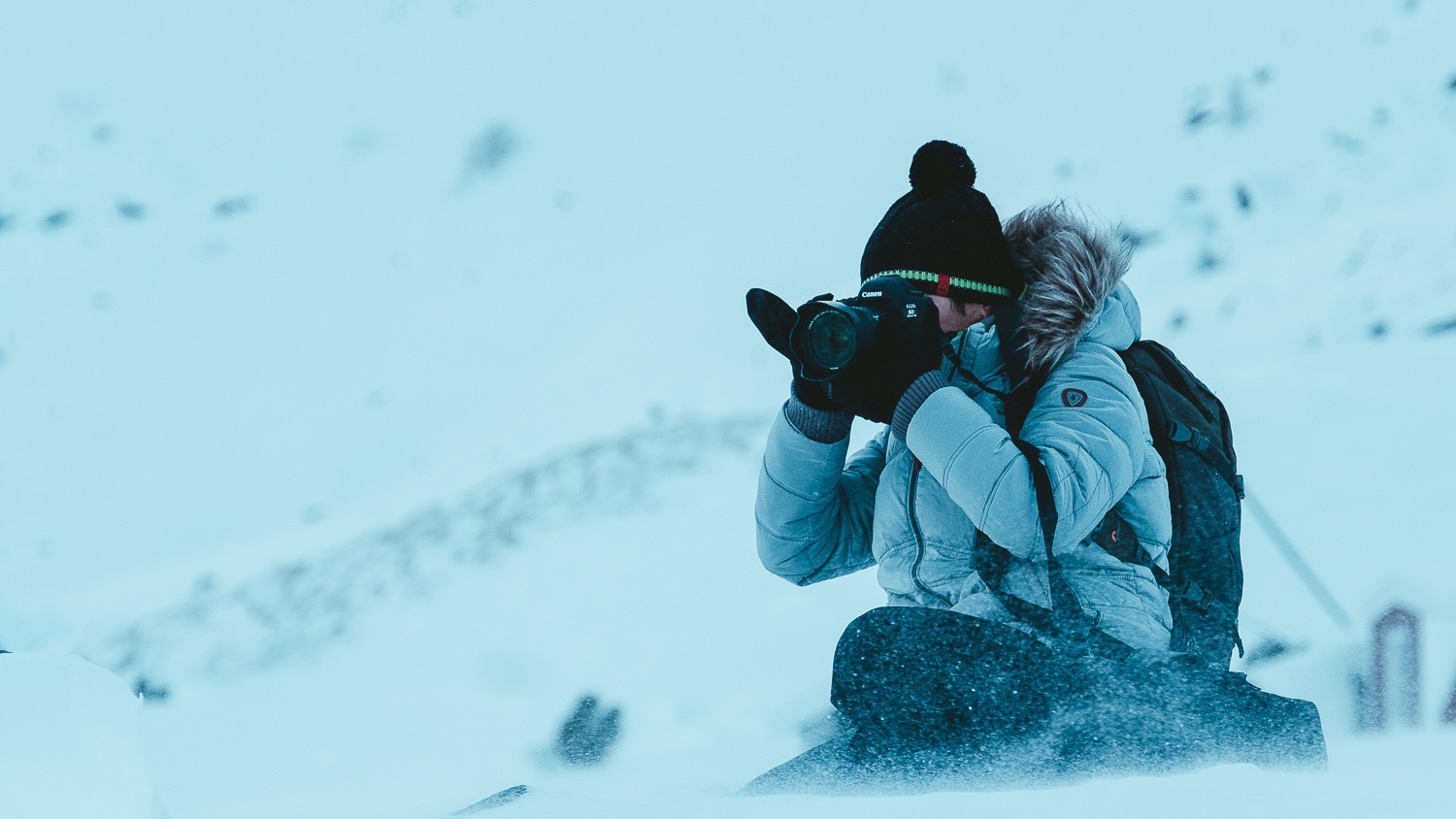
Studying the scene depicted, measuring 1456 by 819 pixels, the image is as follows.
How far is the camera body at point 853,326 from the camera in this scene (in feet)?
4.12

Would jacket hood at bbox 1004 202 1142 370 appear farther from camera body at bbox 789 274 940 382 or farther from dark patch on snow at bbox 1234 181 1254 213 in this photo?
dark patch on snow at bbox 1234 181 1254 213

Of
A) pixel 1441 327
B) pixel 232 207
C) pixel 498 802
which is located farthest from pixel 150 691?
pixel 1441 327

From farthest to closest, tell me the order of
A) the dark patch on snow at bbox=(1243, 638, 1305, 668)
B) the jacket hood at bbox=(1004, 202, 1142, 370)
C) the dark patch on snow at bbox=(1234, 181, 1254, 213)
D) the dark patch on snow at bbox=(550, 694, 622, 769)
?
the dark patch on snow at bbox=(1234, 181, 1254, 213), the dark patch on snow at bbox=(550, 694, 622, 769), the dark patch on snow at bbox=(1243, 638, 1305, 668), the jacket hood at bbox=(1004, 202, 1142, 370)

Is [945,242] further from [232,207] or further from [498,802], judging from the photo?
[232,207]

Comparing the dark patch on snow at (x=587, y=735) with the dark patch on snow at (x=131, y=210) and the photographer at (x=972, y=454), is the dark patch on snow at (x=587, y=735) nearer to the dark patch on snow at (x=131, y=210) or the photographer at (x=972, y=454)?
the photographer at (x=972, y=454)

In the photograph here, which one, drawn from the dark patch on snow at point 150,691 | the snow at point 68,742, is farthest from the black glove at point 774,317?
the dark patch on snow at point 150,691

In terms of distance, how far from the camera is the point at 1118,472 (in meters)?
1.26

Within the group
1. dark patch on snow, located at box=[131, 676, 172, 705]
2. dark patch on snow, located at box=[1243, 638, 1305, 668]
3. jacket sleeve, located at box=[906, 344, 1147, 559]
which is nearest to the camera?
jacket sleeve, located at box=[906, 344, 1147, 559]

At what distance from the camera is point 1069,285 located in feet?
A: 4.47

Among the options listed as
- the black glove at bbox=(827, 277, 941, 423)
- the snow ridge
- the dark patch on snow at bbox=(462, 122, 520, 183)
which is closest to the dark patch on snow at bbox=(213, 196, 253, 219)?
the dark patch on snow at bbox=(462, 122, 520, 183)

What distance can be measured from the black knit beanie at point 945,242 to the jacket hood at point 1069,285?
0.04 m

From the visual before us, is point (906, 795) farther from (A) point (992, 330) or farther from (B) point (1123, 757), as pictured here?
(A) point (992, 330)

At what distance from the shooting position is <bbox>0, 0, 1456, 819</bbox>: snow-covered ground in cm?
243

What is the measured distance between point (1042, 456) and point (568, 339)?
352 cm
